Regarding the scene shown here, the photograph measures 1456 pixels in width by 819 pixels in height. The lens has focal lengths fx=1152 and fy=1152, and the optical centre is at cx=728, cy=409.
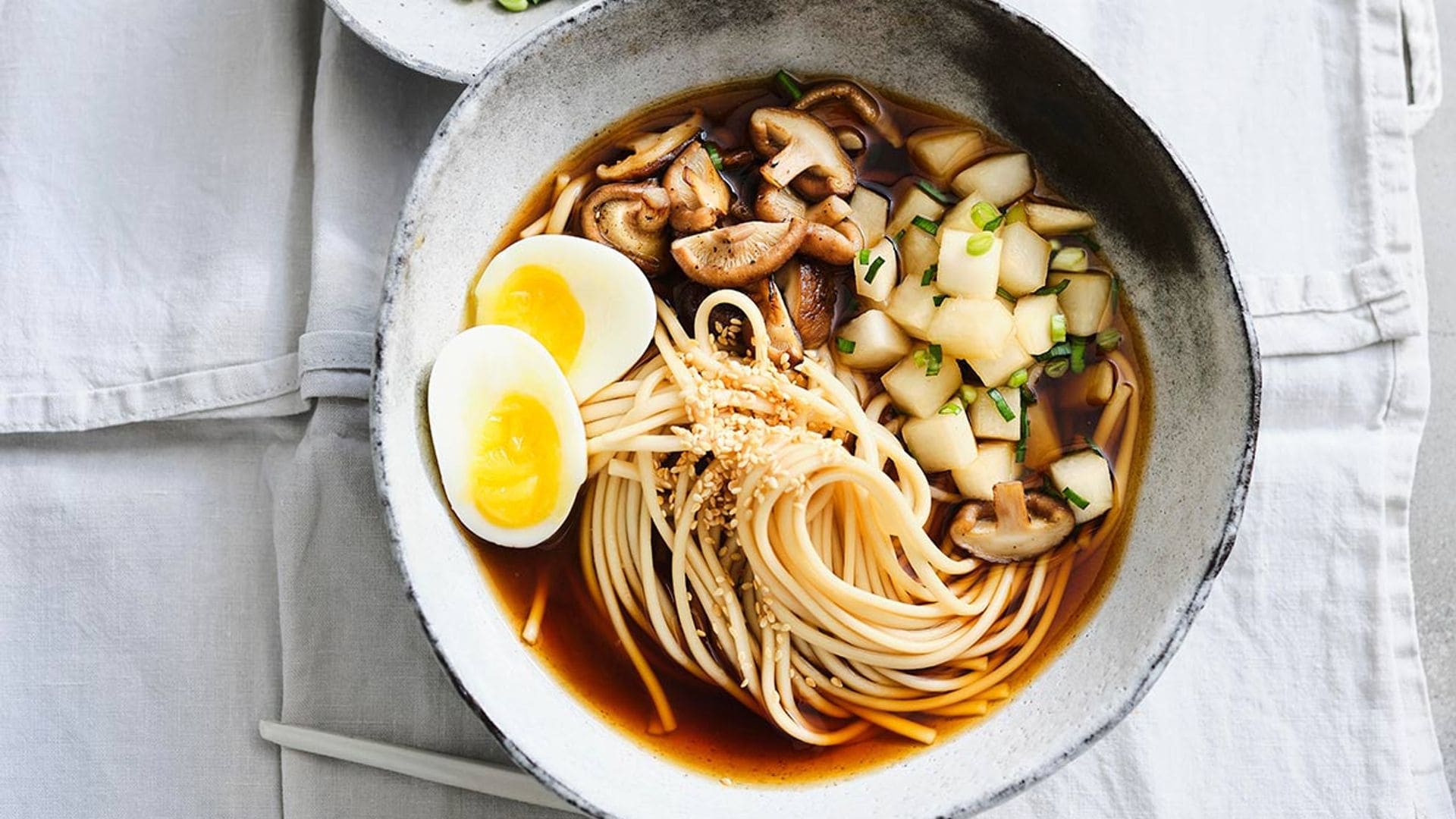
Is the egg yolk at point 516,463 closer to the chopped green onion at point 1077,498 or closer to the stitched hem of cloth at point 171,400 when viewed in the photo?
the stitched hem of cloth at point 171,400

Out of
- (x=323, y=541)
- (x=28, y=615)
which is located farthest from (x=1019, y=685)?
(x=28, y=615)

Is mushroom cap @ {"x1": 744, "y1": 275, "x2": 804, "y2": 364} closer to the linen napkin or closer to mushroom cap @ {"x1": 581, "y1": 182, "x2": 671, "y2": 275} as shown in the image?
mushroom cap @ {"x1": 581, "y1": 182, "x2": 671, "y2": 275}

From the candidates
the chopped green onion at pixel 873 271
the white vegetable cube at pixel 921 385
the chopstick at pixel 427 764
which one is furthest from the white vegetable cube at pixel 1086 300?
the chopstick at pixel 427 764

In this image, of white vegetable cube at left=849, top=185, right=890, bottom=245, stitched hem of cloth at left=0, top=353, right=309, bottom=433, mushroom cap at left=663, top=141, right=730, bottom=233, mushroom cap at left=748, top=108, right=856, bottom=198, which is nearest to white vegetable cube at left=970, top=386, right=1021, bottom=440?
white vegetable cube at left=849, top=185, right=890, bottom=245

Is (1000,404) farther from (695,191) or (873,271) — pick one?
(695,191)

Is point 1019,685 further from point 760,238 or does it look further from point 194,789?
point 194,789

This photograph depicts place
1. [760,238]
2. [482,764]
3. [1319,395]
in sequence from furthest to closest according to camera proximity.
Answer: [1319,395]
[482,764]
[760,238]

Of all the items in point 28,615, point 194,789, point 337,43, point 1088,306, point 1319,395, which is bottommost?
point 194,789
